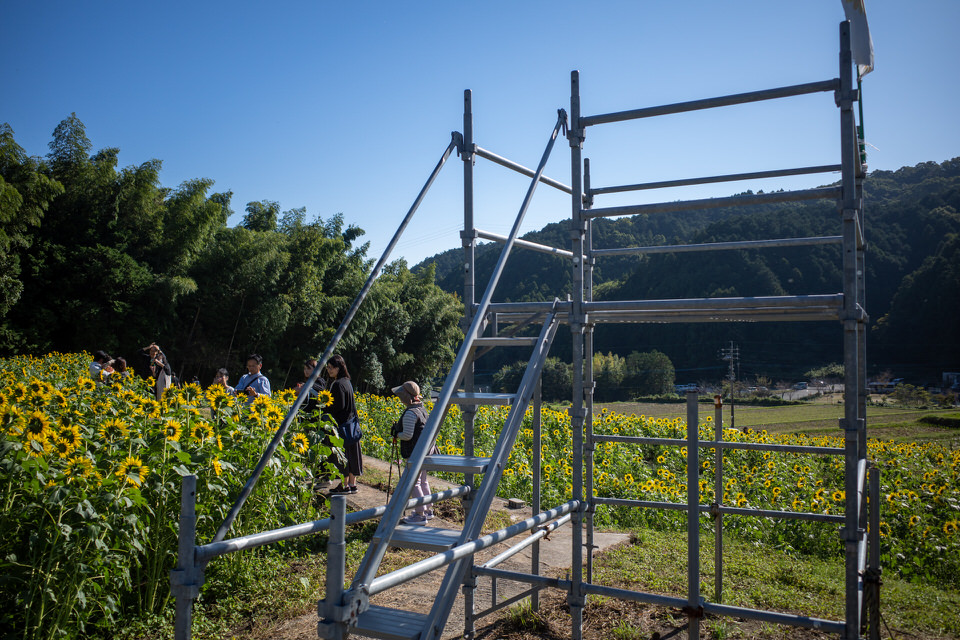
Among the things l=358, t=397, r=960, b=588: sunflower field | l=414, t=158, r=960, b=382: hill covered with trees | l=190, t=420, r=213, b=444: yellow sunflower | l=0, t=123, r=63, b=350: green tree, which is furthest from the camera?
l=414, t=158, r=960, b=382: hill covered with trees

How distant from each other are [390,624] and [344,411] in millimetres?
4449

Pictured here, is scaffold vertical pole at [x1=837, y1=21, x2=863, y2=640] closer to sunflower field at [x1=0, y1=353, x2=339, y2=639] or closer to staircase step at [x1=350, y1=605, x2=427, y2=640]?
staircase step at [x1=350, y1=605, x2=427, y2=640]

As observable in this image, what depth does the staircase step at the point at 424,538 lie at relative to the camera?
2.71m

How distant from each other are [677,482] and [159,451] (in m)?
6.50

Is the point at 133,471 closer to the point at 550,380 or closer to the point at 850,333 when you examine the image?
the point at 850,333

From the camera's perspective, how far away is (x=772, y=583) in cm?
507

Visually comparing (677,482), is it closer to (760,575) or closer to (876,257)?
(760,575)

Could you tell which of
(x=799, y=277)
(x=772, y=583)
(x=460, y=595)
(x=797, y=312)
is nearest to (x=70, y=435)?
(x=460, y=595)

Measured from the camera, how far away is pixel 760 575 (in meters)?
5.23

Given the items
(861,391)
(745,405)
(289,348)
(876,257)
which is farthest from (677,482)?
(876,257)

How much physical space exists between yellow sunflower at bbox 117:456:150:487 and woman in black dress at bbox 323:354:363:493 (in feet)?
10.6

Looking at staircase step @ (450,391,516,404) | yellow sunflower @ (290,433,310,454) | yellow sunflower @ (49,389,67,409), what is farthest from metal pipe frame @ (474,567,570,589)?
yellow sunflower @ (49,389,67,409)

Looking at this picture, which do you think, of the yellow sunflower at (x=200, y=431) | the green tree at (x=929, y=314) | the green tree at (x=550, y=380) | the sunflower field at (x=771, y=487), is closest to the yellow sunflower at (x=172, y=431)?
the yellow sunflower at (x=200, y=431)

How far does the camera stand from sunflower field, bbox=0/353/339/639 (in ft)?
10.2
